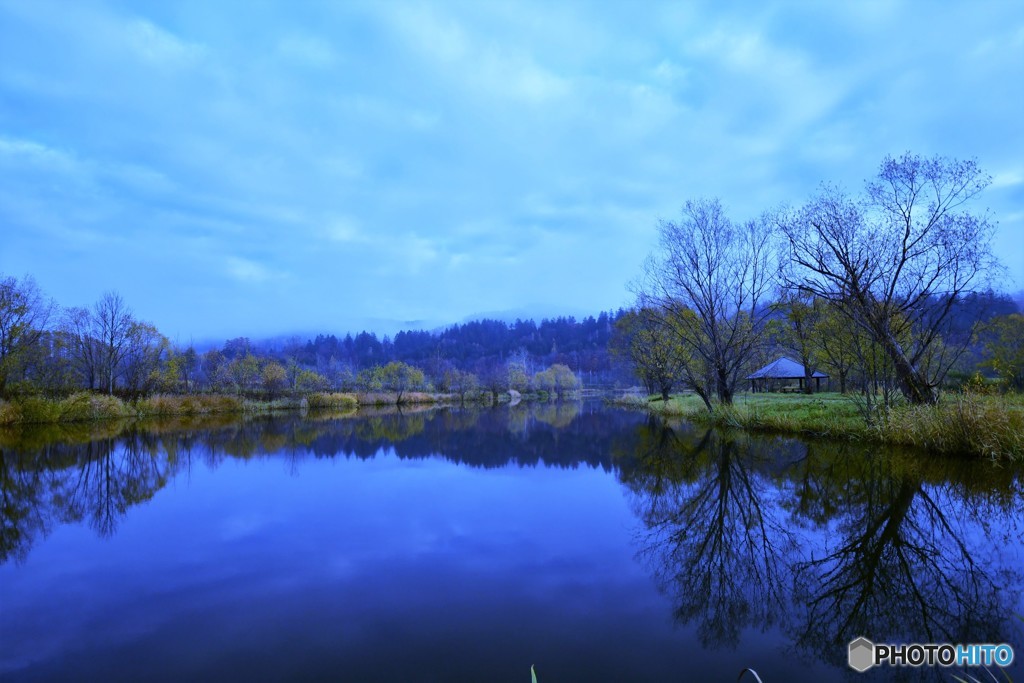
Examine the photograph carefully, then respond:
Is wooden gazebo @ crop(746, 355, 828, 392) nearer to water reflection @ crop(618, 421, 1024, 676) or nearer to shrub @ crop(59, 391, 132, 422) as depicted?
water reflection @ crop(618, 421, 1024, 676)

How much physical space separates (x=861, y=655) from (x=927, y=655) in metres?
0.42

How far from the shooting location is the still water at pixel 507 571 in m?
3.28

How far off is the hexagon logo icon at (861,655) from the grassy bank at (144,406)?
90.4ft

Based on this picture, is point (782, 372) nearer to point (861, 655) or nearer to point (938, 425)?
point (938, 425)

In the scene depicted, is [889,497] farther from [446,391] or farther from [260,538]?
[446,391]

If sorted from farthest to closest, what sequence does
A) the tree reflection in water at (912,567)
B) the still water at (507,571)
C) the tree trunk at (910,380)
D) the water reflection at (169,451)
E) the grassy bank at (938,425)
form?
the tree trunk at (910,380) < the grassy bank at (938,425) < the water reflection at (169,451) < the tree reflection in water at (912,567) < the still water at (507,571)

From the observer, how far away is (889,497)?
7.12 metres

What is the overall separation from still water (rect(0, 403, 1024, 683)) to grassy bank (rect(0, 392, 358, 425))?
14.6 m

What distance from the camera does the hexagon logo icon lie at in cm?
316

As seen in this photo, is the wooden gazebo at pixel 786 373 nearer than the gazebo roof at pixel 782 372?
Yes

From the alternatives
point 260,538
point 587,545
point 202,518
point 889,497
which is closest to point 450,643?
point 587,545

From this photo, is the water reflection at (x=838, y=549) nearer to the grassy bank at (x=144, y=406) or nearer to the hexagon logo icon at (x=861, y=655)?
the hexagon logo icon at (x=861, y=655)

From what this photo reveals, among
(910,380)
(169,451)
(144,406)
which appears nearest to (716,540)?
(910,380)

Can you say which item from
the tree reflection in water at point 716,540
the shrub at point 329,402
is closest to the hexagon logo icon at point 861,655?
the tree reflection in water at point 716,540
